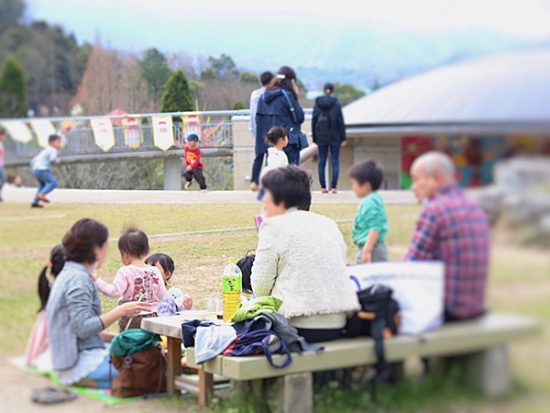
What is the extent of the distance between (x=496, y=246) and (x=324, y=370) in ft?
5.22

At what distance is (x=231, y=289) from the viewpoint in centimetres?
671

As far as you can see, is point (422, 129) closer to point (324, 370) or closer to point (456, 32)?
point (456, 32)

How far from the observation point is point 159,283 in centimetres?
682

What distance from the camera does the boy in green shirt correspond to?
476 cm

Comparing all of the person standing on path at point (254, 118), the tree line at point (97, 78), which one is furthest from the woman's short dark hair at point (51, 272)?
the person standing on path at point (254, 118)

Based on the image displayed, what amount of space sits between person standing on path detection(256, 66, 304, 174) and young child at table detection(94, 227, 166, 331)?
1.01m

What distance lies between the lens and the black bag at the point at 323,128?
6031 mm

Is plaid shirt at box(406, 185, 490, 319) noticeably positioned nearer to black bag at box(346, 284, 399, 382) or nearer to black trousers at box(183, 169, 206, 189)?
black bag at box(346, 284, 399, 382)

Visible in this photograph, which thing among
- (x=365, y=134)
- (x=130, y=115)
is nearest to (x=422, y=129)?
(x=365, y=134)

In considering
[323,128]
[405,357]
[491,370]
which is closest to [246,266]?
[323,128]

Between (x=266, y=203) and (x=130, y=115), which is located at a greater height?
(x=130, y=115)

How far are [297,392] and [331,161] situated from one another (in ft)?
4.66

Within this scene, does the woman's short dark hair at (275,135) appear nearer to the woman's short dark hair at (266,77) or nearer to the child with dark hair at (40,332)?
the woman's short dark hair at (266,77)

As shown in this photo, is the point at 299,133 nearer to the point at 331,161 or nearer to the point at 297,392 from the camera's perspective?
the point at 331,161
